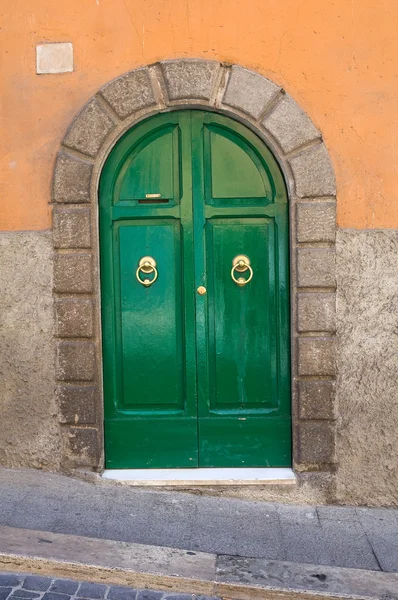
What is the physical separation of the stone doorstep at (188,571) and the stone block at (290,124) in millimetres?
2471

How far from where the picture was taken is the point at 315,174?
4527 millimetres

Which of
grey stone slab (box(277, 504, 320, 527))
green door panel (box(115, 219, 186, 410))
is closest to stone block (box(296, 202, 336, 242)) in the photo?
green door panel (box(115, 219, 186, 410))

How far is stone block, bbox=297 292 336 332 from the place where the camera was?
457 cm

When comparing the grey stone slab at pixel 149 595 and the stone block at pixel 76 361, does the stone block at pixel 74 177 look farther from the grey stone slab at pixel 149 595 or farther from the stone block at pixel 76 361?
the grey stone slab at pixel 149 595

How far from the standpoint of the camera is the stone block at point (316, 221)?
14.9 ft

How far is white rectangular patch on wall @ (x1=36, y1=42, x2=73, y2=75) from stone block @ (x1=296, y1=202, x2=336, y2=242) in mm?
1726

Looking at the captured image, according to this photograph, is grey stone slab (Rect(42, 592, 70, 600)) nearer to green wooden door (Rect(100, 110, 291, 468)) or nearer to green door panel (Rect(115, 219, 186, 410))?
green wooden door (Rect(100, 110, 291, 468))

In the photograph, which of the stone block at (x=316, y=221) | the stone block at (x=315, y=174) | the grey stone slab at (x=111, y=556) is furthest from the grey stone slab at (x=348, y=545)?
the stone block at (x=315, y=174)

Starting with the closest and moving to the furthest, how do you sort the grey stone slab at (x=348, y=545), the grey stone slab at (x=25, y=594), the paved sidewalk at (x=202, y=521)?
1. the grey stone slab at (x=25, y=594)
2. the grey stone slab at (x=348, y=545)
3. the paved sidewalk at (x=202, y=521)

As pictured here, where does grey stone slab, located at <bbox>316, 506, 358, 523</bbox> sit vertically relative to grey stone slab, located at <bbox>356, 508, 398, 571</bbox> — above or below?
above

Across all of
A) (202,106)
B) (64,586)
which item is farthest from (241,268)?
(64,586)

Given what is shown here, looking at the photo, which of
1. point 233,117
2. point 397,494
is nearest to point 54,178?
point 233,117

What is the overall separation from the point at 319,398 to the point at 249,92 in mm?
1968

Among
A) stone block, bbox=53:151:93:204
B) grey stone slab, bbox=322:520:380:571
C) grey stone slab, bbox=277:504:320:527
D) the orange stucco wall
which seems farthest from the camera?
stone block, bbox=53:151:93:204
